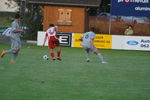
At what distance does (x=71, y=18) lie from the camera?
43.1 m

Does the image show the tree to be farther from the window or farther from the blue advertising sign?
the blue advertising sign

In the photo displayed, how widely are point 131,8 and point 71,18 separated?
6258mm

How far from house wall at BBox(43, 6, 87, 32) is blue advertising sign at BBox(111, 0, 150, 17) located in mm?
5105

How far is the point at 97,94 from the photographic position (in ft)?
41.4

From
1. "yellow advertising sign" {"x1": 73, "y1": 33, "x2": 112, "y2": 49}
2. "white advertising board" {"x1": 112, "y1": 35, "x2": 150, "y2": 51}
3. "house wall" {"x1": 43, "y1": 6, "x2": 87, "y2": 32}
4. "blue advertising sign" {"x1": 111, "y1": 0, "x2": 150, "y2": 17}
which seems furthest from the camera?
"house wall" {"x1": 43, "y1": 6, "x2": 87, "y2": 32}

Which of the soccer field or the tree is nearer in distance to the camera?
the soccer field

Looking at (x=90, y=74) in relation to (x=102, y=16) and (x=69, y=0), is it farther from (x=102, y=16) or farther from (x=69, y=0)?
(x=102, y=16)

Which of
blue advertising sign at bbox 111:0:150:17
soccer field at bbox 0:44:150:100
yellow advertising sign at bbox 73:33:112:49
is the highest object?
blue advertising sign at bbox 111:0:150:17

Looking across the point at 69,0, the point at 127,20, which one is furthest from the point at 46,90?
the point at 127,20

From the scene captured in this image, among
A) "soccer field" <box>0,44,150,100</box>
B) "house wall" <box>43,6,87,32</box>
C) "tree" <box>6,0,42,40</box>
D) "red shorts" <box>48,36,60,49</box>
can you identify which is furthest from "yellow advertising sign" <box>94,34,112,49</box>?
"soccer field" <box>0,44,150,100</box>

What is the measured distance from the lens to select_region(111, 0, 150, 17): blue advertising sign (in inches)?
1497

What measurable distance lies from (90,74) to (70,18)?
26.2 meters

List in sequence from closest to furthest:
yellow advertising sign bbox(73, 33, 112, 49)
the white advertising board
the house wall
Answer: the white advertising board
yellow advertising sign bbox(73, 33, 112, 49)
the house wall

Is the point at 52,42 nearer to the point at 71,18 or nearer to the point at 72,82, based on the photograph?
the point at 72,82
